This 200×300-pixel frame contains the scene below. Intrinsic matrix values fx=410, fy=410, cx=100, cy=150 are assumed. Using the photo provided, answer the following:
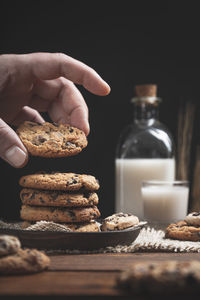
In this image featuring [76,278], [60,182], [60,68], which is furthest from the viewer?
[60,68]

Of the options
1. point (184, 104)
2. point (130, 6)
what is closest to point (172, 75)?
point (184, 104)

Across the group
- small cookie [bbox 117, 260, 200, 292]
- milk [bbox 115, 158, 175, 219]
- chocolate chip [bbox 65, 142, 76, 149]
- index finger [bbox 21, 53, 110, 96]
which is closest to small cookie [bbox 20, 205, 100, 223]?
chocolate chip [bbox 65, 142, 76, 149]

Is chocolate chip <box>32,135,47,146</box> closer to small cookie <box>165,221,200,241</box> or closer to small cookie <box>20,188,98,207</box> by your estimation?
small cookie <box>20,188,98,207</box>

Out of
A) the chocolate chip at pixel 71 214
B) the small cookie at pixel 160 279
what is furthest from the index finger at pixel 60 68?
the small cookie at pixel 160 279

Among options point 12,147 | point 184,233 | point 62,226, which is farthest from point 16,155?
point 184,233

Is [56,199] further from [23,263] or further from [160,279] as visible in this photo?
[160,279]

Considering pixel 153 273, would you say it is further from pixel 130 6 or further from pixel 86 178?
pixel 130 6
